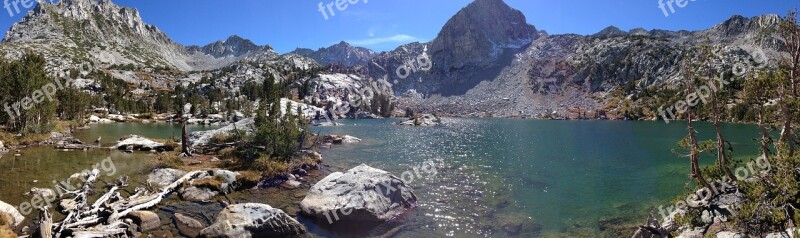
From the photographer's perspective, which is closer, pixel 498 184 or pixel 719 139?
pixel 719 139

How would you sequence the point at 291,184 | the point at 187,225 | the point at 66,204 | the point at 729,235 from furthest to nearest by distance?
the point at 291,184 → the point at 66,204 → the point at 187,225 → the point at 729,235

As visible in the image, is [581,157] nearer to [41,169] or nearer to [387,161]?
[387,161]

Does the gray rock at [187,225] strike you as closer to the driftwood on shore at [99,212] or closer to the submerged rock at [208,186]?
the driftwood on shore at [99,212]

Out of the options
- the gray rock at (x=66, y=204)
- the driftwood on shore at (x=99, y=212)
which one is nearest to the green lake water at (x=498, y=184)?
the driftwood on shore at (x=99, y=212)

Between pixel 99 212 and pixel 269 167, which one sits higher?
pixel 269 167

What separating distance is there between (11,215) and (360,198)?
16994 millimetres

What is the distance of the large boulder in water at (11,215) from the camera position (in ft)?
60.2

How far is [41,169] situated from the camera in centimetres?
3303

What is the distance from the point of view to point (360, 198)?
78.6ft

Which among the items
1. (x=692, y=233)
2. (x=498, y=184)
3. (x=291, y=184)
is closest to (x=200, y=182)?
(x=291, y=184)

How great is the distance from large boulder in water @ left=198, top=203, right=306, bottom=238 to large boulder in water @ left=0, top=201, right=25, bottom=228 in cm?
835

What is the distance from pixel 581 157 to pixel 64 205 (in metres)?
53.3

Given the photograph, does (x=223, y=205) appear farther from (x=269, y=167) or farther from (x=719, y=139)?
(x=719, y=139)

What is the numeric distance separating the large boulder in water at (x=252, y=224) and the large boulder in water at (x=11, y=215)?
8.35 m
